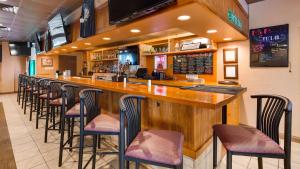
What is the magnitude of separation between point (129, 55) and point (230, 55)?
9.73ft

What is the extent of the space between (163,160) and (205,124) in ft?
3.66

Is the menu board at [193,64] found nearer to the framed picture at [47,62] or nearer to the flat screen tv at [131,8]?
the flat screen tv at [131,8]

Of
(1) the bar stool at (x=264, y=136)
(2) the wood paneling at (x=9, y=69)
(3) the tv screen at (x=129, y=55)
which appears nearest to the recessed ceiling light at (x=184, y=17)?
(1) the bar stool at (x=264, y=136)

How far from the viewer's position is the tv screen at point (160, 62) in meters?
5.01

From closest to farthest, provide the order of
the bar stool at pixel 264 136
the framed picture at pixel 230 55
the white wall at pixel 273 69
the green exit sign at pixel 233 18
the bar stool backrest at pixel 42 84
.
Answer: the bar stool at pixel 264 136, the green exit sign at pixel 233 18, the white wall at pixel 273 69, the framed picture at pixel 230 55, the bar stool backrest at pixel 42 84

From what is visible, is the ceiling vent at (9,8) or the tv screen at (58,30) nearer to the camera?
the ceiling vent at (9,8)

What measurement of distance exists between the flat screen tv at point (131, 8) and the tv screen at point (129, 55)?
2.63 m

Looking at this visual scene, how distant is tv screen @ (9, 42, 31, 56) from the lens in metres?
9.26

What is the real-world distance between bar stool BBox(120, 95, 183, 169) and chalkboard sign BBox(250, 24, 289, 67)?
2.93 meters

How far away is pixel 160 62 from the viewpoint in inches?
201

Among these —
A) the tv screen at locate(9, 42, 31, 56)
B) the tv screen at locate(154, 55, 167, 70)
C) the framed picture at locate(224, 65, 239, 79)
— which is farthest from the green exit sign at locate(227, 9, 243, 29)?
the tv screen at locate(9, 42, 31, 56)

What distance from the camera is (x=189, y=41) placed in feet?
14.3

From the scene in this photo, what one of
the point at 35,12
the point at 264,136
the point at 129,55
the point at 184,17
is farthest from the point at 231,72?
the point at 35,12

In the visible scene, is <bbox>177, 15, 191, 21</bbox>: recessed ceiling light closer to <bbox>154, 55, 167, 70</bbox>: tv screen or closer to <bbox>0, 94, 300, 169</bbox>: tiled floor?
<bbox>0, 94, 300, 169</bbox>: tiled floor
